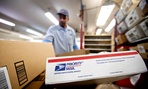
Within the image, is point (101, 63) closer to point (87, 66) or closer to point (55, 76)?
point (87, 66)

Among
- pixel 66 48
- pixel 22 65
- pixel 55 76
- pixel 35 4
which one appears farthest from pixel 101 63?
pixel 35 4

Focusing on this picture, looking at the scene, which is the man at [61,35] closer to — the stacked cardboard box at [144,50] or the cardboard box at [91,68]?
the stacked cardboard box at [144,50]

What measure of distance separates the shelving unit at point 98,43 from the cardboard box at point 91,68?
3.28 meters

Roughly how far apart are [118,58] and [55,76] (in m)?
0.31

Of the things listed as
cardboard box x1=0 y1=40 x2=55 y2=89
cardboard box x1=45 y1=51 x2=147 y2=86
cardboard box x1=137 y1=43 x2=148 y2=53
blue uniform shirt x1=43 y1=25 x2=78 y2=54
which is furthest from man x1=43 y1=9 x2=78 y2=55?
cardboard box x1=45 y1=51 x2=147 y2=86

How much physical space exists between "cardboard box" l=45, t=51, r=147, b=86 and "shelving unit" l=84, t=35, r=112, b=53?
3.28m

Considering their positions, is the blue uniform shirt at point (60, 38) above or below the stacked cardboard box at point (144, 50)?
above

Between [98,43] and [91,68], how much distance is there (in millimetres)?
3464

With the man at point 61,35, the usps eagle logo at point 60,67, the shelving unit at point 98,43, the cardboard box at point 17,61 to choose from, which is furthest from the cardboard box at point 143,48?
the shelving unit at point 98,43

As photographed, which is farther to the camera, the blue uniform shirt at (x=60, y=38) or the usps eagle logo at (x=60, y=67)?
the blue uniform shirt at (x=60, y=38)

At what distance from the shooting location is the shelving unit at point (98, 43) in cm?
383

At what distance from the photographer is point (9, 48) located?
52 centimetres

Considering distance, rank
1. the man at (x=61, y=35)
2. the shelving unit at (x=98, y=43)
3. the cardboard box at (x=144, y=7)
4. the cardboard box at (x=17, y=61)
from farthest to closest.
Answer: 1. the shelving unit at (x=98, y=43)
2. the man at (x=61, y=35)
3. the cardboard box at (x=144, y=7)
4. the cardboard box at (x=17, y=61)

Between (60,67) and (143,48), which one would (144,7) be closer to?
(143,48)
